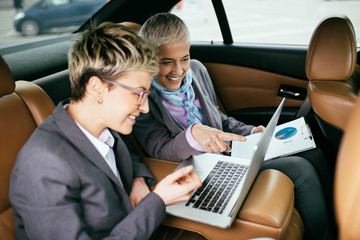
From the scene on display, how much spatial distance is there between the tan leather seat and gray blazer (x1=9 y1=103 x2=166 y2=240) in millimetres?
1123

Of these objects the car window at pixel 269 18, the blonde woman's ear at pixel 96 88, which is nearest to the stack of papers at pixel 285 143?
the car window at pixel 269 18

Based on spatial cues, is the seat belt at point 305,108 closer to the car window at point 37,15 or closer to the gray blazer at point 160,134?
the gray blazer at point 160,134

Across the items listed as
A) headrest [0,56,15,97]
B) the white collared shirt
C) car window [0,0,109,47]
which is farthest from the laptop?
car window [0,0,109,47]

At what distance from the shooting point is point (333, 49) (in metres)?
1.67

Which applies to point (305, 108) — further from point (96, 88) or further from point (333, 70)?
point (96, 88)

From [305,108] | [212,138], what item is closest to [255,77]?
[305,108]

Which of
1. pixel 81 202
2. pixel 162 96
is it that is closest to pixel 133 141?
pixel 162 96

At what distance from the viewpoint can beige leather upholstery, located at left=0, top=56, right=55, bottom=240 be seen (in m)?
1.10

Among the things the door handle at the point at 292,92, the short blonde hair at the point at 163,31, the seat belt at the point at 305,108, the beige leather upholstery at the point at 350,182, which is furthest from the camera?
the door handle at the point at 292,92

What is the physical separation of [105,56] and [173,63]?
61cm

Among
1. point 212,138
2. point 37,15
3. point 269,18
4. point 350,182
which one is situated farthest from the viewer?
point 37,15

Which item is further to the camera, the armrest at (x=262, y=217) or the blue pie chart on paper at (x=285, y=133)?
the blue pie chart on paper at (x=285, y=133)

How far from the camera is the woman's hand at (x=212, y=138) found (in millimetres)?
1369

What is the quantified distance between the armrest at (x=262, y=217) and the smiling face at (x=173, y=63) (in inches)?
25.6
